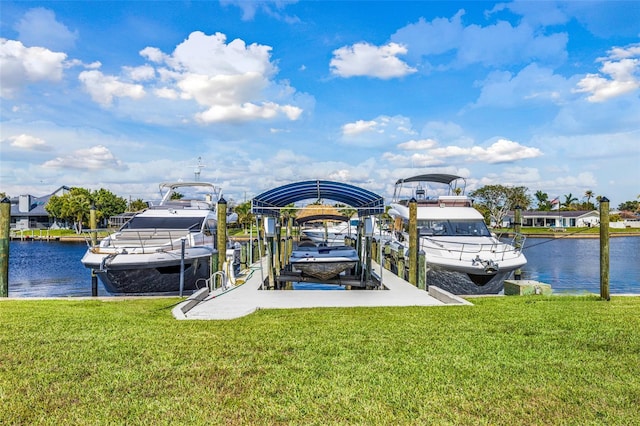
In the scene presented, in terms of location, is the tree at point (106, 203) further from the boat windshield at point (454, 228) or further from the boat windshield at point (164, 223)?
the boat windshield at point (454, 228)

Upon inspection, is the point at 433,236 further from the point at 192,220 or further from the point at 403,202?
the point at 192,220

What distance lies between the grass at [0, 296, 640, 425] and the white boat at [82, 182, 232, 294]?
7.07 m

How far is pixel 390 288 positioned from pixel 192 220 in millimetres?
8983

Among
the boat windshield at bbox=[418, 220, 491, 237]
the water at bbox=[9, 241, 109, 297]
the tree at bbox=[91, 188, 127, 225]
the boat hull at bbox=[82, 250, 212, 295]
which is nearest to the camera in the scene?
the boat hull at bbox=[82, 250, 212, 295]

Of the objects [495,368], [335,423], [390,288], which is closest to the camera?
[335,423]

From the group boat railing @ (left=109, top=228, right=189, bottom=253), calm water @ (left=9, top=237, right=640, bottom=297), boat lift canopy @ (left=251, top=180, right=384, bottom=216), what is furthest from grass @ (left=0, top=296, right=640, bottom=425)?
calm water @ (left=9, top=237, right=640, bottom=297)

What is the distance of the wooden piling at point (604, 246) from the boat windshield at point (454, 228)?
24.2ft

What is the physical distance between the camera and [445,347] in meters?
5.64

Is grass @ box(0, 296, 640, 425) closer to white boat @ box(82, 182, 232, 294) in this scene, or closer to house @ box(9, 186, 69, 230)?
Result: white boat @ box(82, 182, 232, 294)

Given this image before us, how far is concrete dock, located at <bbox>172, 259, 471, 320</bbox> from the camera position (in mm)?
8867

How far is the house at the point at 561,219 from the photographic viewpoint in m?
86.3

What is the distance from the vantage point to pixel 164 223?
59.1 ft

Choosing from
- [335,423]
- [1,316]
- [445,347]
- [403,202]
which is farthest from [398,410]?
[403,202]

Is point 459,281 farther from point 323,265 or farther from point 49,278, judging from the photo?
point 49,278
